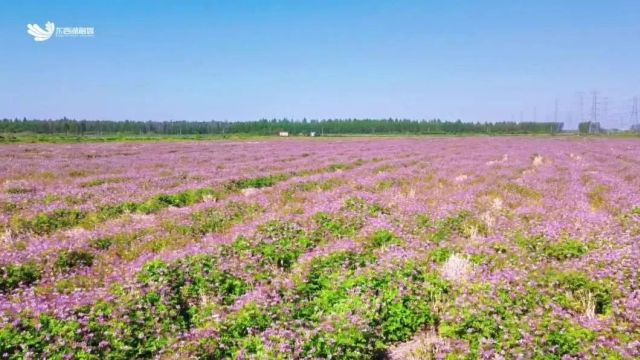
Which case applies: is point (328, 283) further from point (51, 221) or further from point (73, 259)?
point (51, 221)

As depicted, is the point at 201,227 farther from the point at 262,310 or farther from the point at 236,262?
the point at 262,310

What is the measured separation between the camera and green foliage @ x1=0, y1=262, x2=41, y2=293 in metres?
7.67

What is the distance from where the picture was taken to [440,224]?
1132 cm

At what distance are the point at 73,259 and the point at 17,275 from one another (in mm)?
1185

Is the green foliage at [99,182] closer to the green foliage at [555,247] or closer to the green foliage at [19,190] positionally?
the green foliage at [19,190]

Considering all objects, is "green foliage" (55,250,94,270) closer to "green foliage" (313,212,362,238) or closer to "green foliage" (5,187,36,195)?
"green foliage" (313,212,362,238)

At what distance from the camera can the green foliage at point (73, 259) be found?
8.70 m


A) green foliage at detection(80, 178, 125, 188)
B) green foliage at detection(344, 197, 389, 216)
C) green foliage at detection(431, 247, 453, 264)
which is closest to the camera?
green foliage at detection(431, 247, 453, 264)

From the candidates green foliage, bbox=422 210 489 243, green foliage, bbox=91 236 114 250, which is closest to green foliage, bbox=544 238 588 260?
green foliage, bbox=422 210 489 243

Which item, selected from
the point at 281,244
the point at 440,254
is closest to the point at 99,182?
the point at 281,244

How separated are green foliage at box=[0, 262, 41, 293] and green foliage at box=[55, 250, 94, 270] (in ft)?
1.44

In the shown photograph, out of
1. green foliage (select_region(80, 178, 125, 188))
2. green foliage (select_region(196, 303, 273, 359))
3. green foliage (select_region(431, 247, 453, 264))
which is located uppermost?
green foliage (select_region(80, 178, 125, 188))

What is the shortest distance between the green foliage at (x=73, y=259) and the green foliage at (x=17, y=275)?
0.44m

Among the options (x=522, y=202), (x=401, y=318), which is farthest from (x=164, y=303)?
(x=522, y=202)
